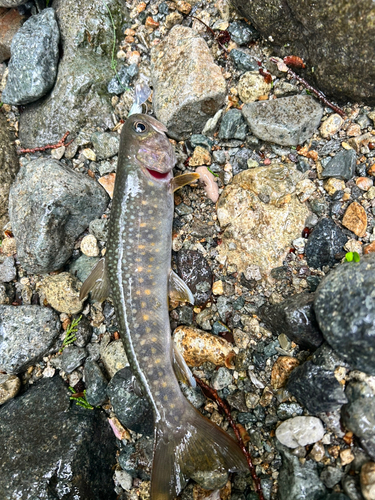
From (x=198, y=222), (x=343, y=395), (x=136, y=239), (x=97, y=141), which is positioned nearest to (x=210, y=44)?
(x=97, y=141)

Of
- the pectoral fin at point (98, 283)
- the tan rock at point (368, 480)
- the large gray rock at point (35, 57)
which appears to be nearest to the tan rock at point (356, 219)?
the tan rock at point (368, 480)

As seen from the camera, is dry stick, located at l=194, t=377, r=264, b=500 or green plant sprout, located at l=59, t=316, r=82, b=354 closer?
dry stick, located at l=194, t=377, r=264, b=500

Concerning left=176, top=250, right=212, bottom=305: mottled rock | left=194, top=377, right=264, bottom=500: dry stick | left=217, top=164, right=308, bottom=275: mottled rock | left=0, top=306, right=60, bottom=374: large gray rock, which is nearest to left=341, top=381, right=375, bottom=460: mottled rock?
left=194, top=377, right=264, bottom=500: dry stick

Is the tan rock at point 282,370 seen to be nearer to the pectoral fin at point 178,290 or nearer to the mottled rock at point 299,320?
the mottled rock at point 299,320

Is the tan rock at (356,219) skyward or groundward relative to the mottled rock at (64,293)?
skyward

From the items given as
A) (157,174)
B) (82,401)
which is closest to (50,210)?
(157,174)

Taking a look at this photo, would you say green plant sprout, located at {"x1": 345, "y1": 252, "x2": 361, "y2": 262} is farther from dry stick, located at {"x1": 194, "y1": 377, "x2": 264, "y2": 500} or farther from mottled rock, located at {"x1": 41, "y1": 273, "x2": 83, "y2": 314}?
mottled rock, located at {"x1": 41, "y1": 273, "x2": 83, "y2": 314}

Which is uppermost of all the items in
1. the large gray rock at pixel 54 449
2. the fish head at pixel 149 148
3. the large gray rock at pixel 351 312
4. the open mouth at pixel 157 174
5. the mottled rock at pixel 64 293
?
the fish head at pixel 149 148
